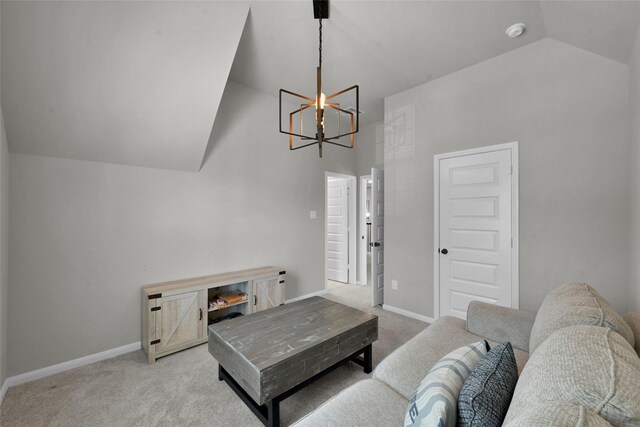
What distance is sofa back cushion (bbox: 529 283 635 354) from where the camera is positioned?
3.71 feet

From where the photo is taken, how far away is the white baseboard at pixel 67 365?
2.13 metres

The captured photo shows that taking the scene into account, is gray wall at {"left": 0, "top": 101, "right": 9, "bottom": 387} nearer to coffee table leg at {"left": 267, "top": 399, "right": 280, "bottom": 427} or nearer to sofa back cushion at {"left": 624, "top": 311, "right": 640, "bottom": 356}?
coffee table leg at {"left": 267, "top": 399, "right": 280, "bottom": 427}

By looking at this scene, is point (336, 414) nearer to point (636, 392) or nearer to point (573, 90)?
point (636, 392)

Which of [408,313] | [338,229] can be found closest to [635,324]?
[408,313]

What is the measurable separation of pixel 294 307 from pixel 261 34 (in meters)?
2.51

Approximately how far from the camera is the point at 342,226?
16.8ft

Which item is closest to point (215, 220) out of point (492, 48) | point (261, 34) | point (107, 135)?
point (107, 135)

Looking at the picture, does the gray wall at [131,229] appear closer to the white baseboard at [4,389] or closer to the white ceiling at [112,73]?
the white baseboard at [4,389]

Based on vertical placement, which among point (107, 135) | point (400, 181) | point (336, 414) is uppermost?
point (107, 135)

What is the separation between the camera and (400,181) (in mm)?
3631

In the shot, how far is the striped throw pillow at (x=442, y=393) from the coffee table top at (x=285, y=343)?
0.85 meters

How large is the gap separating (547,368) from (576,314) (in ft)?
2.13

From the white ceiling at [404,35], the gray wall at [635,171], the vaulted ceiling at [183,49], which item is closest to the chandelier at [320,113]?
the white ceiling at [404,35]

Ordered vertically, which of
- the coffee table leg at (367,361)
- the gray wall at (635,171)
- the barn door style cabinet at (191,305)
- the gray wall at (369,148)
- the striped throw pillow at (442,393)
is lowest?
the coffee table leg at (367,361)
